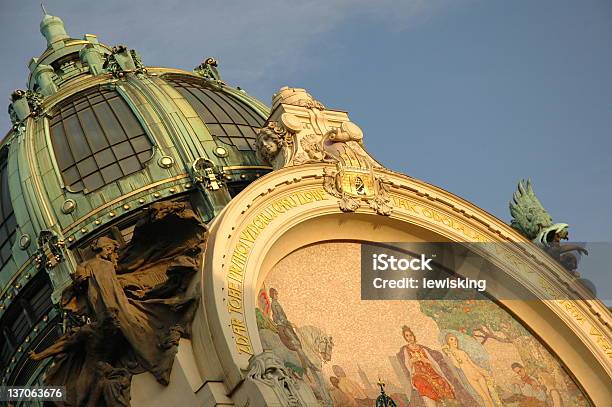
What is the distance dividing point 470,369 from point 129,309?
167 inches

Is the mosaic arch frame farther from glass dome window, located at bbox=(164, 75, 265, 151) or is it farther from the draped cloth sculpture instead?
glass dome window, located at bbox=(164, 75, 265, 151)

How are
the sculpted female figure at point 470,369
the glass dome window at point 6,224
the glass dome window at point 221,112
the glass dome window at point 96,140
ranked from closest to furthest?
1. the sculpted female figure at point 470,369
2. the glass dome window at point 96,140
3. the glass dome window at point 6,224
4. the glass dome window at point 221,112

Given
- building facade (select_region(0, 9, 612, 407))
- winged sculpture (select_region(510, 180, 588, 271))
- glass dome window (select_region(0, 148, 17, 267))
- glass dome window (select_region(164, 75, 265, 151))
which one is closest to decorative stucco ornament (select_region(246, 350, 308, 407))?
building facade (select_region(0, 9, 612, 407))

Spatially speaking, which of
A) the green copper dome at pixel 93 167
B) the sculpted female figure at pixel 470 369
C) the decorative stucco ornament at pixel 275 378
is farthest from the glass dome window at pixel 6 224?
the decorative stucco ornament at pixel 275 378

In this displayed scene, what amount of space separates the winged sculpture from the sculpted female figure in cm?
201

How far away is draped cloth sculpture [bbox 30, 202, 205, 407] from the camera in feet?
52.0

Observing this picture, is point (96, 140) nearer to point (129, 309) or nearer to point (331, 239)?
point (331, 239)

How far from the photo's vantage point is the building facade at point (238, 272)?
15953mm

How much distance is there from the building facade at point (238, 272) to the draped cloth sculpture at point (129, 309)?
0.07 feet

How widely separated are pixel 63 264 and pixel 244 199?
465 centimetres

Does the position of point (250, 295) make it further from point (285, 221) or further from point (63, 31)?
point (63, 31)

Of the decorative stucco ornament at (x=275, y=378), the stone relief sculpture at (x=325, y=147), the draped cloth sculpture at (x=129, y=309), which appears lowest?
the decorative stucco ornament at (x=275, y=378)

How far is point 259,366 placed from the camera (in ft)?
50.3

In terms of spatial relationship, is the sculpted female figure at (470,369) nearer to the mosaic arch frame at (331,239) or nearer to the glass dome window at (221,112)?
the mosaic arch frame at (331,239)
